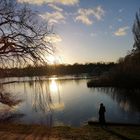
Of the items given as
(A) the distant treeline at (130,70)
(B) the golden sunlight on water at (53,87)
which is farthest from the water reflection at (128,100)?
(B) the golden sunlight on water at (53,87)

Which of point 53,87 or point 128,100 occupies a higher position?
point 53,87

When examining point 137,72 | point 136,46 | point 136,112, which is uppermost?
point 136,46

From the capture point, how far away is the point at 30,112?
27.7 meters

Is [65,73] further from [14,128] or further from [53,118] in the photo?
[14,128]

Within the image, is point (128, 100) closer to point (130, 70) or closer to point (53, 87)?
point (130, 70)

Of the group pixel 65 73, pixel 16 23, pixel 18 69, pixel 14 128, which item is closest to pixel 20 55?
pixel 18 69

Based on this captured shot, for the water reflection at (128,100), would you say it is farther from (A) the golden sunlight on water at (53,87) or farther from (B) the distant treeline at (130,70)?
(A) the golden sunlight on water at (53,87)

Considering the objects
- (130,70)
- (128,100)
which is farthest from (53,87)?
(128,100)

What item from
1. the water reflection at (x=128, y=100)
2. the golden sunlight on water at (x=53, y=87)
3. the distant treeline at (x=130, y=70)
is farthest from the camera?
the golden sunlight on water at (x=53, y=87)

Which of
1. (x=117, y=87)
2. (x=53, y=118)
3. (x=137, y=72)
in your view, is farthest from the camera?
(x=117, y=87)

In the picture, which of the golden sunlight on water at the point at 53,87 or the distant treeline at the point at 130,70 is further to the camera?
the golden sunlight on water at the point at 53,87

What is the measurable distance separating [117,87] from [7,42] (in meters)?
43.7

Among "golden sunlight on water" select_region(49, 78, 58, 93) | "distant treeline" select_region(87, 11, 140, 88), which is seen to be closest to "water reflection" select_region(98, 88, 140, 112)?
"distant treeline" select_region(87, 11, 140, 88)

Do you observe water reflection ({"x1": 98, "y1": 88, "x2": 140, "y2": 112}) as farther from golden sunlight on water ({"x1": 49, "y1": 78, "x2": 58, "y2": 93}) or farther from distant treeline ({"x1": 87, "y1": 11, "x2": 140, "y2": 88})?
golden sunlight on water ({"x1": 49, "y1": 78, "x2": 58, "y2": 93})
